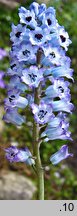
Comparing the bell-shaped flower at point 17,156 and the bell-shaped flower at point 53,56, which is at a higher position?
the bell-shaped flower at point 53,56

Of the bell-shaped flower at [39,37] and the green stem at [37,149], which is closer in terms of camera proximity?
the bell-shaped flower at [39,37]

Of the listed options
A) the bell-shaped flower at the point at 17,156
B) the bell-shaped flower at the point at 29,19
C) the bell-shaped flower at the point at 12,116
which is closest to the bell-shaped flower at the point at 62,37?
the bell-shaped flower at the point at 29,19

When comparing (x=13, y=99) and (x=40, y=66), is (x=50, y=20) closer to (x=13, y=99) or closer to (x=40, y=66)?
(x=40, y=66)

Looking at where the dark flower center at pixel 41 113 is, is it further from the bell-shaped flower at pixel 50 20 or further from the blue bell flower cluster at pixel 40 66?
the bell-shaped flower at pixel 50 20

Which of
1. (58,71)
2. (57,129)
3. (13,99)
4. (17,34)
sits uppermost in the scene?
(17,34)

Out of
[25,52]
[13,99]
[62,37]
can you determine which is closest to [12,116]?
[13,99]

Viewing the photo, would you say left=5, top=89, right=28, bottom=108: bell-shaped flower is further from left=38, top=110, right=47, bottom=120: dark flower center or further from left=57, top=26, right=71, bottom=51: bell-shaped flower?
left=57, top=26, right=71, bottom=51: bell-shaped flower

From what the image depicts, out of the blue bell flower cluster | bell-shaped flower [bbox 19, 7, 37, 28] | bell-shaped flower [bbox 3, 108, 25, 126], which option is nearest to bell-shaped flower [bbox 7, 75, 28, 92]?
the blue bell flower cluster
